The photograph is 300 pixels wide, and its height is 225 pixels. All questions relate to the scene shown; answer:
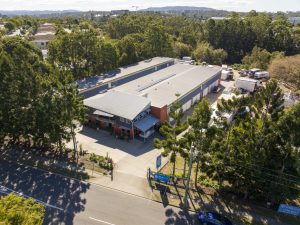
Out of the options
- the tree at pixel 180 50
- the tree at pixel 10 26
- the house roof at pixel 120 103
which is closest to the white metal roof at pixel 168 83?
the house roof at pixel 120 103

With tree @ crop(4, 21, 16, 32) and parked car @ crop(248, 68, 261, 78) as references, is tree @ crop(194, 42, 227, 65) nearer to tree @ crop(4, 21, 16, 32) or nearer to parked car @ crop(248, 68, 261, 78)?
parked car @ crop(248, 68, 261, 78)

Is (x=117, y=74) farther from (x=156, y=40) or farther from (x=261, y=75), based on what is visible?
(x=261, y=75)

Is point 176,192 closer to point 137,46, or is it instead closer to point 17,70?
point 17,70

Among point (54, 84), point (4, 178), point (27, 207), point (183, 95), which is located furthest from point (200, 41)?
point (27, 207)

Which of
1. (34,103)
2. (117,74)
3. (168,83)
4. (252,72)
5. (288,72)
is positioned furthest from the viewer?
(252,72)

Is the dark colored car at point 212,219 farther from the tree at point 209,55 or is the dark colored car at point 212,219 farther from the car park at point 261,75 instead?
the tree at point 209,55

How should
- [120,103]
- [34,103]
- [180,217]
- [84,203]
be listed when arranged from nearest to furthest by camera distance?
[180,217], [84,203], [34,103], [120,103]

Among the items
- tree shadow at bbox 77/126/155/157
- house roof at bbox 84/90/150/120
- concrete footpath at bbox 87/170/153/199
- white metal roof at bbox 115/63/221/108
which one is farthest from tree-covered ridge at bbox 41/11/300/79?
concrete footpath at bbox 87/170/153/199

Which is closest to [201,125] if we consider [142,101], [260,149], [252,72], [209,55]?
[260,149]
